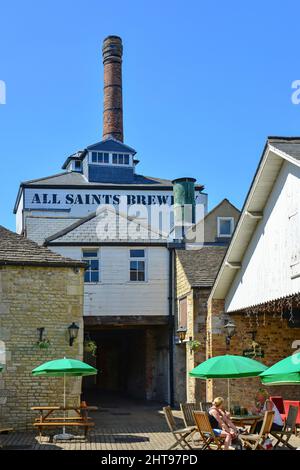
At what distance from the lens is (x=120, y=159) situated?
49.2 metres

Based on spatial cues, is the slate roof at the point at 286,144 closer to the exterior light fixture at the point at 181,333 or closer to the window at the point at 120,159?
the exterior light fixture at the point at 181,333

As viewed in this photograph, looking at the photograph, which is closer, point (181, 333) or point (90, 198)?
point (181, 333)

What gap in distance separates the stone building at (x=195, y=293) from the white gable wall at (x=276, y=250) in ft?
11.9

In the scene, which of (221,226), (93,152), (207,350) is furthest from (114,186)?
(207,350)

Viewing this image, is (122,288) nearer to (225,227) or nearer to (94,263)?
(94,263)

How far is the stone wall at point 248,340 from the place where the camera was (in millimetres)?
20547

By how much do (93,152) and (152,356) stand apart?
21946mm

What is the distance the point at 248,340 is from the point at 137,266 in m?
6.61

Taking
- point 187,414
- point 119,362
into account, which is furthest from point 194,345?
point 119,362

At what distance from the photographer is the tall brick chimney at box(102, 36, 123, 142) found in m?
47.8

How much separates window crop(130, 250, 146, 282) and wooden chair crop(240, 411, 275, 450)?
517 inches

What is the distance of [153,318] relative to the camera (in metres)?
26.0
